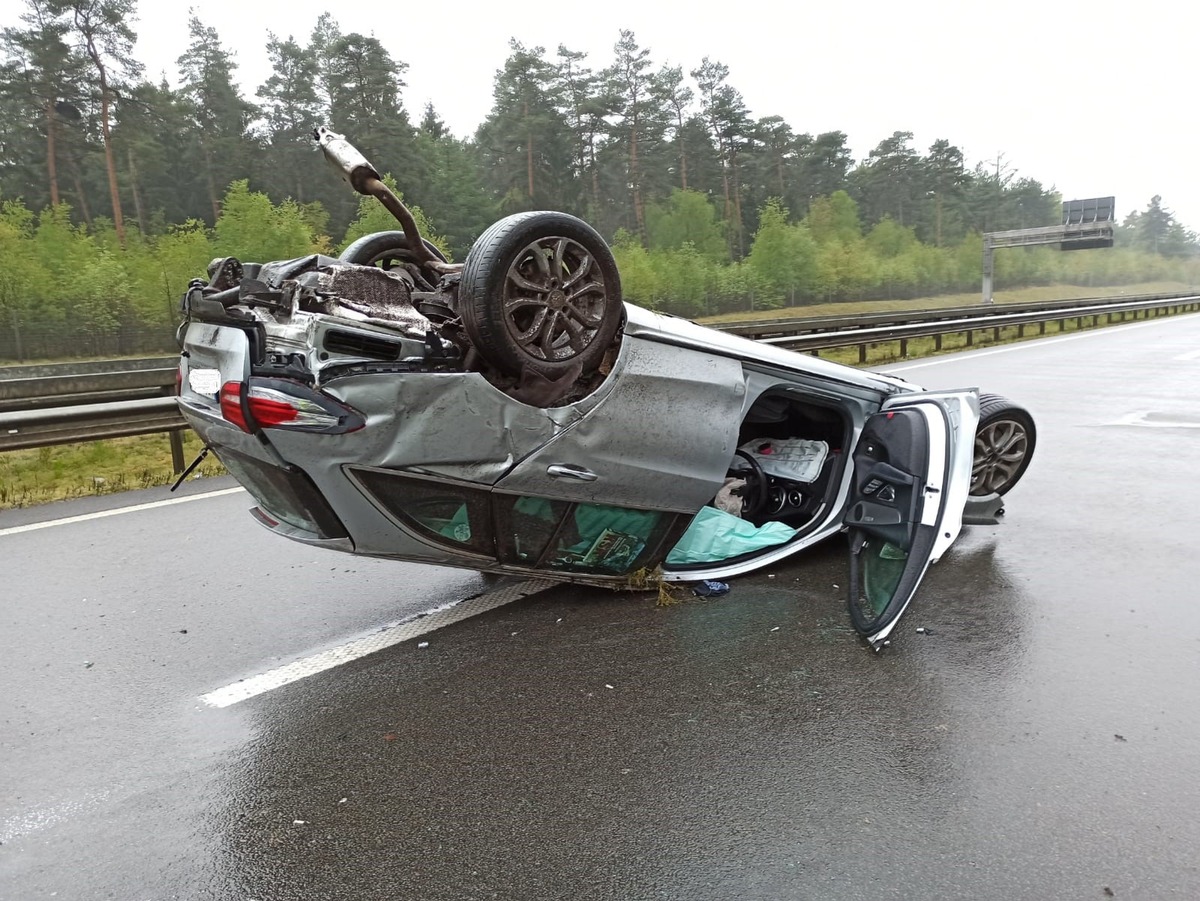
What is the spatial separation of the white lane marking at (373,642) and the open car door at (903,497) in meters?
1.58

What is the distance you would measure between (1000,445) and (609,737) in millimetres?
3600

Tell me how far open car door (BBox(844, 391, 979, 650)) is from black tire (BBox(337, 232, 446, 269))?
8.40 feet

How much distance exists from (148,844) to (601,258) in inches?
101

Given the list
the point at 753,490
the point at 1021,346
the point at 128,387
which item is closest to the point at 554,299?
the point at 753,490

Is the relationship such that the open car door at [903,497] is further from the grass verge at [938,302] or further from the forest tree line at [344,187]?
the forest tree line at [344,187]

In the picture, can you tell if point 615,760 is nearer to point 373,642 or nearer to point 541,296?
point 373,642

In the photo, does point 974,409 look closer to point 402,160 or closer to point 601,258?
point 601,258

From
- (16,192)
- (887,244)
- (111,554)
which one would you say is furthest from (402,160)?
(887,244)

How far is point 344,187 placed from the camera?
3253cm

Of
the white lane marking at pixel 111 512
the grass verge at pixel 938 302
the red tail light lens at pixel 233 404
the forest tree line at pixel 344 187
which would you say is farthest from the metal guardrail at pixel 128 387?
the forest tree line at pixel 344 187

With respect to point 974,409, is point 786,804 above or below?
below

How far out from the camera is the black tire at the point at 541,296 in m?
3.16

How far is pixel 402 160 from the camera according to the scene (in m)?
38.6

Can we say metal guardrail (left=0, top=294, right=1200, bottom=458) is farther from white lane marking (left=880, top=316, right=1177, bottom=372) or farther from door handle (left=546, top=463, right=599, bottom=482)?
door handle (left=546, top=463, right=599, bottom=482)
